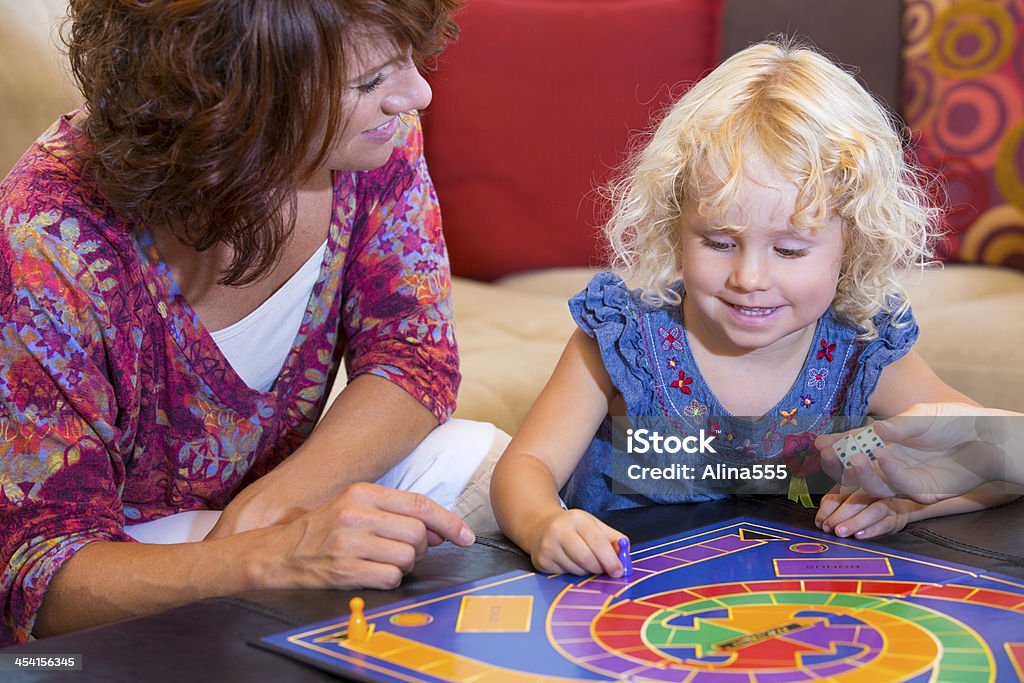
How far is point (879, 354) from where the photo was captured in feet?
4.23

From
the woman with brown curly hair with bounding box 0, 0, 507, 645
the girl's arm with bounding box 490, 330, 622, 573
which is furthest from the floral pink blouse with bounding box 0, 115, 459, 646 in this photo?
the girl's arm with bounding box 490, 330, 622, 573

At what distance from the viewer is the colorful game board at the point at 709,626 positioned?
72 centimetres

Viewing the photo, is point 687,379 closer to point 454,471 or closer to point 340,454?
point 454,471

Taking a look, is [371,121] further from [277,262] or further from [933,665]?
[933,665]

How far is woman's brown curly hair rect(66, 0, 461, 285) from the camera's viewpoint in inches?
39.7

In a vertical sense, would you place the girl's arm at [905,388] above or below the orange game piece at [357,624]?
above

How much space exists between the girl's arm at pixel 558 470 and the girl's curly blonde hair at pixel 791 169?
0.42 ft

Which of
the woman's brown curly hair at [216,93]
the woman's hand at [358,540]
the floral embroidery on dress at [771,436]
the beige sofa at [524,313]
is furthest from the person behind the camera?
the beige sofa at [524,313]

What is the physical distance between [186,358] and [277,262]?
14 cm

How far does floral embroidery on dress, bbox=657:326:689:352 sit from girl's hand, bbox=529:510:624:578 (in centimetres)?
40

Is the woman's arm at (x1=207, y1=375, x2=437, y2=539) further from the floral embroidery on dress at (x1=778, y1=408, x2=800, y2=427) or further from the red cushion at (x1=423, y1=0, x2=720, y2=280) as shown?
the red cushion at (x1=423, y1=0, x2=720, y2=280)

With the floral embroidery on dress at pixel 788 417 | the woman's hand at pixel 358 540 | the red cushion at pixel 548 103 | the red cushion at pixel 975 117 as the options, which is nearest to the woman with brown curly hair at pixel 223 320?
the woman's hand at pixel 358 540

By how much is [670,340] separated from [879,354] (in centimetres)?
23

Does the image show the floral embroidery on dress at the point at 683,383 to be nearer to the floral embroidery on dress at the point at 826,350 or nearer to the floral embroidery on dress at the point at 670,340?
the floral embroidery on dress at the point at 670,340
